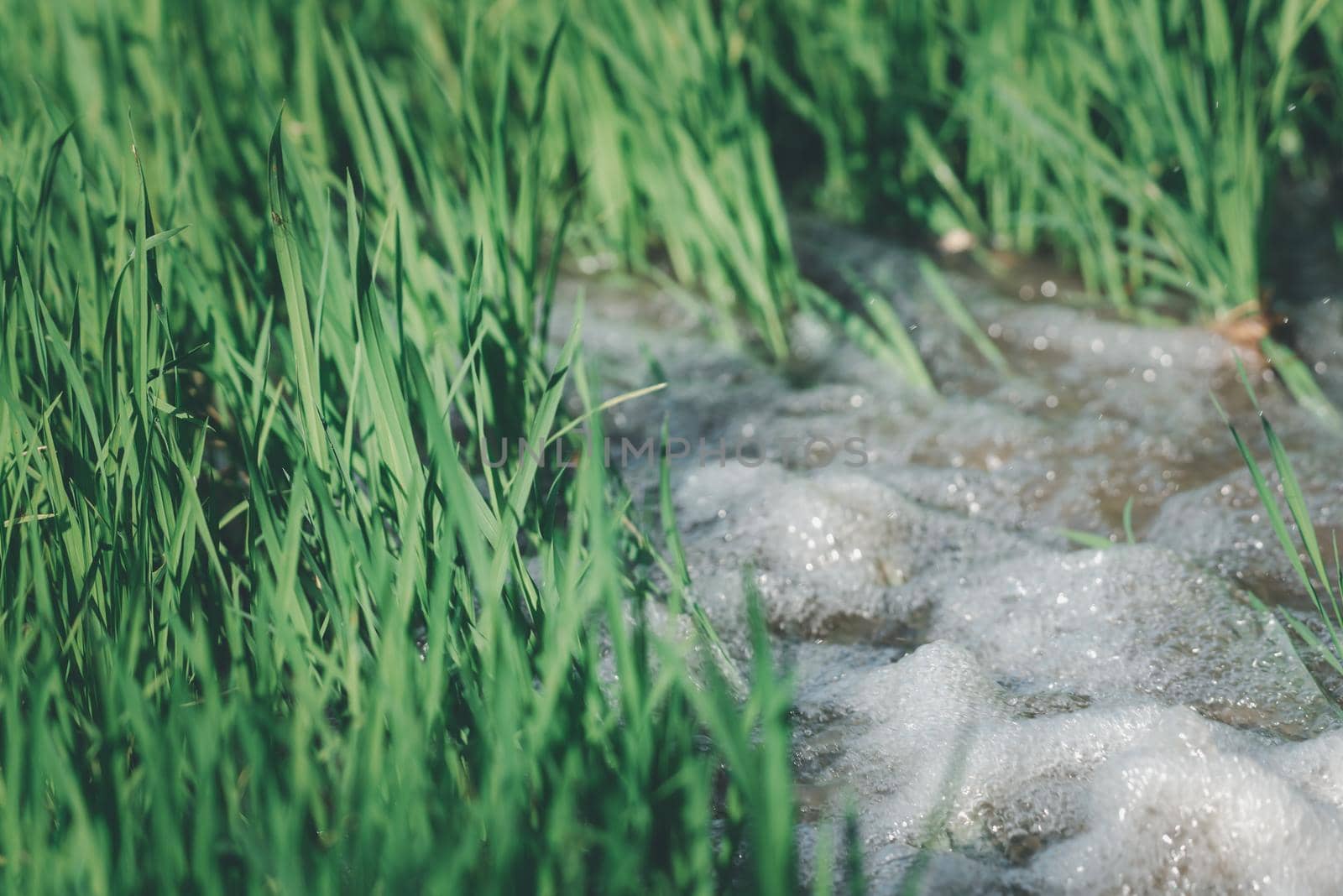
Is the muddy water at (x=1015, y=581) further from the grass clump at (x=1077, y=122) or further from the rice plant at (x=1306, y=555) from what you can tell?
the grass clump at (x=1077, y=122)

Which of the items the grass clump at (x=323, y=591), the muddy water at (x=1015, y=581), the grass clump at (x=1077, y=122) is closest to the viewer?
the grass clump at (x=323, y=591)

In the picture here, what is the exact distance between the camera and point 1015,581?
4.78 ft

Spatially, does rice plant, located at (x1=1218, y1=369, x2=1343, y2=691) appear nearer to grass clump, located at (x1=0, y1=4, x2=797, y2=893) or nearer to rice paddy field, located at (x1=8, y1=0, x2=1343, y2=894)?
rice paddy field, located at (x1=8, y1=0, x2=1343, y2=894)

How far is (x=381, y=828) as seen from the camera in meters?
0.80

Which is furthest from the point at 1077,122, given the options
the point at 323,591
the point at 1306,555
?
the point at 323,591

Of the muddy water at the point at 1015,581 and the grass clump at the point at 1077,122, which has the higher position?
the grass clump at the point at 1077,122

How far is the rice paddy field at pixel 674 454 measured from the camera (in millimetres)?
857

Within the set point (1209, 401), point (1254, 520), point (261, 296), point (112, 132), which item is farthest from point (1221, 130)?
point (112, 132)

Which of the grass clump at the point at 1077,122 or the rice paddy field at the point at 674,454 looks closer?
the rice paddy field at the point at 674,454

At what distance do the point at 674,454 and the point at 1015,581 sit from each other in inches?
23.3

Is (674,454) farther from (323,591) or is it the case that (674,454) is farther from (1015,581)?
(323,591)

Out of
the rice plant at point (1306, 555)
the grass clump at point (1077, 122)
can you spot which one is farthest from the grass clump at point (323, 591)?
the grass clump at point (1077, 122)

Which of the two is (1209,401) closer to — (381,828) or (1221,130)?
(1221,130)

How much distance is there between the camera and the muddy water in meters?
1.07
